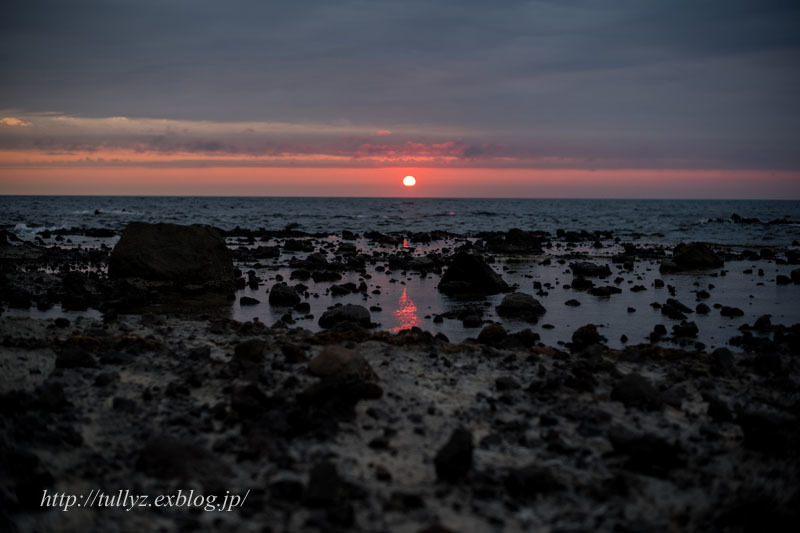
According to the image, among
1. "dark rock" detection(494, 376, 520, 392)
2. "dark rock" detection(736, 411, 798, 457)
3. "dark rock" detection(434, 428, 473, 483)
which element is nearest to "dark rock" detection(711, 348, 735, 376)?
"dark rock" detection(736, 411, 798, 457)

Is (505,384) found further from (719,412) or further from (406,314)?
(406,314)

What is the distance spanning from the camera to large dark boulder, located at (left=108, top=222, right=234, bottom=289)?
65.2 feet

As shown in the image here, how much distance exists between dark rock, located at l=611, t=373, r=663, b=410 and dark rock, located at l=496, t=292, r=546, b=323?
705 centimetres

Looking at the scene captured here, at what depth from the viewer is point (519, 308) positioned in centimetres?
1575

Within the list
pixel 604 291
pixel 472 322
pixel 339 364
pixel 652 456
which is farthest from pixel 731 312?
pixel 339 364

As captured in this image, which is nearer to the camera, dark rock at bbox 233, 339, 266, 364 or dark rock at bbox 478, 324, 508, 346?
dark rock at bbox 233, 339, 266, 364

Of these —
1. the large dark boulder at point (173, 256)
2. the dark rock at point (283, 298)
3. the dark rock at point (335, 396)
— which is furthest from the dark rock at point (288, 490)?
the large dark boulder at point (173, 256)

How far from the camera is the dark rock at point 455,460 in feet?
19.0

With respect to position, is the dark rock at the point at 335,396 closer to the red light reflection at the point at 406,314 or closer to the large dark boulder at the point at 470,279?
the red light reflection at the point at 406,314

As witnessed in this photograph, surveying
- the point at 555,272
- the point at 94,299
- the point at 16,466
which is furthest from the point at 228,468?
the point at 555,272

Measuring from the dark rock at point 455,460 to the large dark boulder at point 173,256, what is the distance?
1514 cm

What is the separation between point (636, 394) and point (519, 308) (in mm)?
7737

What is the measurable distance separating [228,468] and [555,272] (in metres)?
21.7

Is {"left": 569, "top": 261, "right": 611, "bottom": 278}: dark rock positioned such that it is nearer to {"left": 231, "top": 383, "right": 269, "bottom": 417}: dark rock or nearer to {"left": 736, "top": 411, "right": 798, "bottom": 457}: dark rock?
{"left": 736, "top": 411, "right": 798, "bottom": 457}: dark rock
